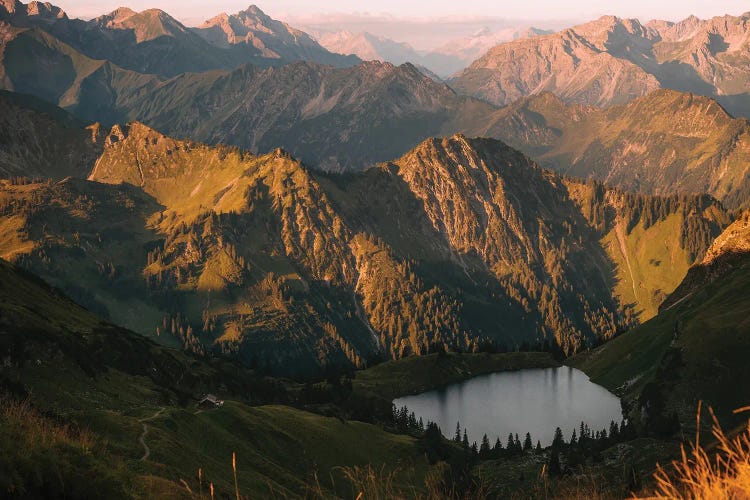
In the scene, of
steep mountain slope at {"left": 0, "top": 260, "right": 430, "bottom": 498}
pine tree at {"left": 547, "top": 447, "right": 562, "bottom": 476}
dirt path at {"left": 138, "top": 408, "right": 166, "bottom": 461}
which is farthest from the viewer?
pine tree at {"left": 547, "top": 447, "right": 562, "bottom": 476}

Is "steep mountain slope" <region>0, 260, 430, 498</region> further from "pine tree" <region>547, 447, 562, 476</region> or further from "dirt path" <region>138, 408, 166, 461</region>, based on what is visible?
"pine tree" <region>547, 447, 562, 476</region>

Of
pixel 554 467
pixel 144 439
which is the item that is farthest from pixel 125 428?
pixel 554 467

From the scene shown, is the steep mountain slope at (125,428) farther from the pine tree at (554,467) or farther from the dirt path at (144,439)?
the pine tree at (554,467)

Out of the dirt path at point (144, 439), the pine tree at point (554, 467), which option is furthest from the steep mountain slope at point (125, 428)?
the pine tree at point (554, 467)

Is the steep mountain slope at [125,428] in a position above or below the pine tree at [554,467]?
above

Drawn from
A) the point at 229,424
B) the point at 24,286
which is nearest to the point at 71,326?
the point at 24,286

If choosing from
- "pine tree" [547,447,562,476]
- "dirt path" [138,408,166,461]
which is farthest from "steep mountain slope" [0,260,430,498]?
"pine tree" [547,447,562,476]

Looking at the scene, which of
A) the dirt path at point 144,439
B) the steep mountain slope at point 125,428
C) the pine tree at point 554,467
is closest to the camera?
the steep mountain slope at point 125,428

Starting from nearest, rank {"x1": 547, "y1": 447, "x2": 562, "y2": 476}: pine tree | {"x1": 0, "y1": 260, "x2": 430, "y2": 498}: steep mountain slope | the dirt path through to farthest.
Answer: {"x1": 0, "y1": 260, "x2": 430, "y2": 498}: steep mountain slope, the dirt path, {"x1": 547, "y1": 447, "x2": 562, "y2": 476}: pine tree

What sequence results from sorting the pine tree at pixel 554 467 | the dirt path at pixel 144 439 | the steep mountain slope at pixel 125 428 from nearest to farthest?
the steep mountain slope at pixel 125 428
the dirt path at pixel 144 439
the pine tree at pixel 554 467

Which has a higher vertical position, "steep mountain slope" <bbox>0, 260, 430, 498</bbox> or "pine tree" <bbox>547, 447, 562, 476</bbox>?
"steep mountain slope" <bbox>0, 260, 430, 498</bbox>

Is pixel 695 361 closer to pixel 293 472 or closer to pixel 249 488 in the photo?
pixel 293 472
